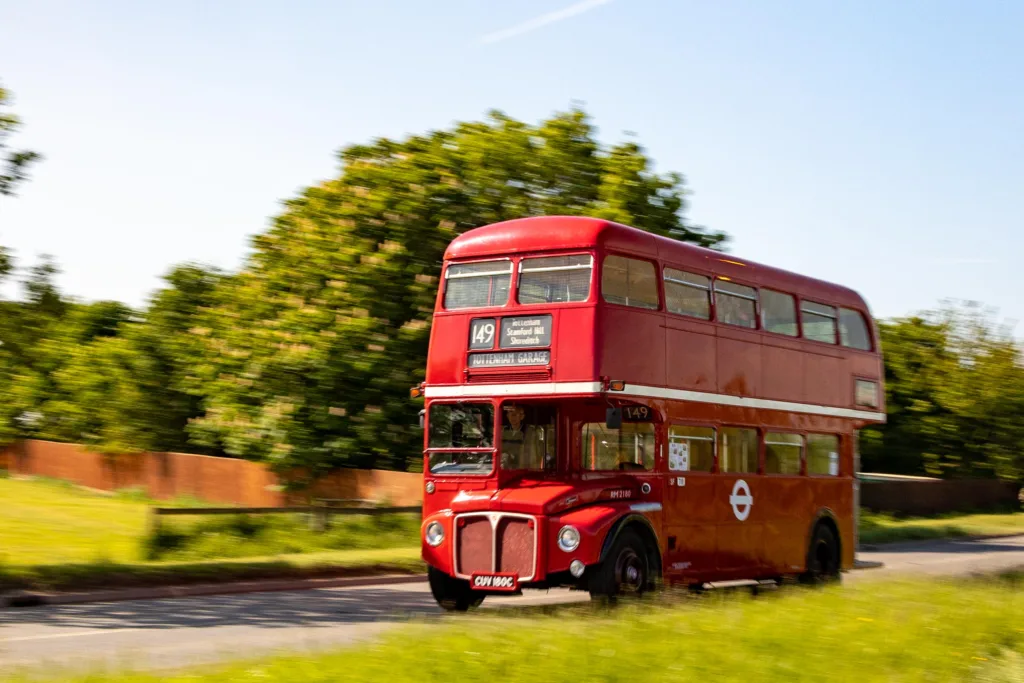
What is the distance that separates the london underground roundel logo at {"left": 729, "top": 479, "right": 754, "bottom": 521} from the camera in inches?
669

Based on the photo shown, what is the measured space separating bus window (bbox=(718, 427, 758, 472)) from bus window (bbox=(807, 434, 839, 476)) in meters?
1.75

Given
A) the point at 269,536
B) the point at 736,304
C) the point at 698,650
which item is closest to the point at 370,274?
the point at 269,536

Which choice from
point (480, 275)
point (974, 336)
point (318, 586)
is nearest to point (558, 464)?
point (480, 275)

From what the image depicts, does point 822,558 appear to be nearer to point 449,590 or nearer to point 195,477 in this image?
point 449,590

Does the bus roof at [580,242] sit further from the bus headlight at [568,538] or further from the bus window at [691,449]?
the bus headlight at [568,538]

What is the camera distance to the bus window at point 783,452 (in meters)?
17.7

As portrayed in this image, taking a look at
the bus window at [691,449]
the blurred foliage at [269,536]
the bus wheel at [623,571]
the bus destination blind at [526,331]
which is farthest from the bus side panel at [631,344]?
the blurred foliage at [269,536]

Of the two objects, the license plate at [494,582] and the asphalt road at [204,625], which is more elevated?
the license plate at [494,582]

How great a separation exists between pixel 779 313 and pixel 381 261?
43.3 ft

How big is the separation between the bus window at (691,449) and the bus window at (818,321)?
3091 mm

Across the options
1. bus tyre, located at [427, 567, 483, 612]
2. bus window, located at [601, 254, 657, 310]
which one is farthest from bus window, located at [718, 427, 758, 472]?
bus tyre, located at [427, 567, 483, 612]

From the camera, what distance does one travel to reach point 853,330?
19922mm

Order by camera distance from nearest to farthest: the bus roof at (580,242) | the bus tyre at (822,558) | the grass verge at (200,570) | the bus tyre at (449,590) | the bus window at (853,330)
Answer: the bus roof at (580,242) < the bus tyre at (449,590) < the grass verge at (200,570) < the bus tyre at (822,558) < the bus window at (853,330)

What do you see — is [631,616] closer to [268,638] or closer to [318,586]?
[268,638]
